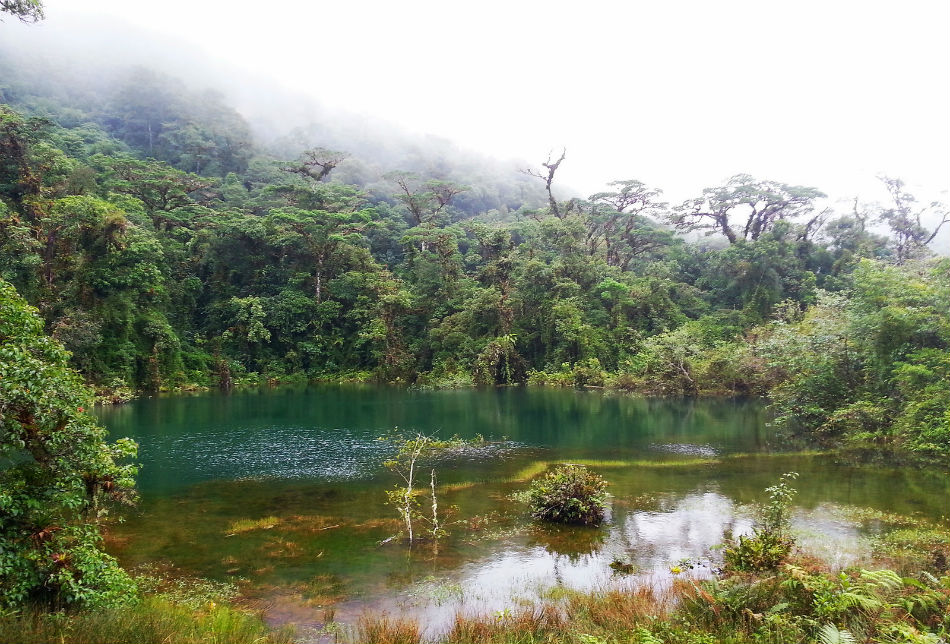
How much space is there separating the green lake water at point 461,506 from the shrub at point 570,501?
0.42 meters

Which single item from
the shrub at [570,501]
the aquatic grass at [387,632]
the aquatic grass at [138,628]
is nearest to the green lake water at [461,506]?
the shrub at [570,501]

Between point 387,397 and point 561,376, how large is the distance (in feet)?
52.2

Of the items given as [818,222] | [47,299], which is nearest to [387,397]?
[47,299]

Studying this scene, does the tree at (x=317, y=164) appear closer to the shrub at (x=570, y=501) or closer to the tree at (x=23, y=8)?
the tree at (x=23, y=8)

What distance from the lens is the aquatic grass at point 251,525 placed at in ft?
42.8

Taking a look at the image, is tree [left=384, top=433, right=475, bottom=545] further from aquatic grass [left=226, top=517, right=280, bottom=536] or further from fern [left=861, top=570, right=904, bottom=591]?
fern [left=861, top=570, right=904, bottom=591]

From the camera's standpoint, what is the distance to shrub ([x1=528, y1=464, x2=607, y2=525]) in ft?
43.5

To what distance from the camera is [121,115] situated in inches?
3317

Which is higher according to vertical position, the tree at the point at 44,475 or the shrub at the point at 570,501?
the tree at the point at 44,475

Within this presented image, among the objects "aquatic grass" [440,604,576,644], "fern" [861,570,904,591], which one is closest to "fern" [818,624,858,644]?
"fern" [861,570,904,591]

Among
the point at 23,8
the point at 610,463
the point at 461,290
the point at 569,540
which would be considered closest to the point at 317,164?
the point at 461,290

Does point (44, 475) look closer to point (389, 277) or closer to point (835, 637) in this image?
point (835, 637)

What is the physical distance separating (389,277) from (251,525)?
43.7 m

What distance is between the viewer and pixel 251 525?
13414 millimetres
